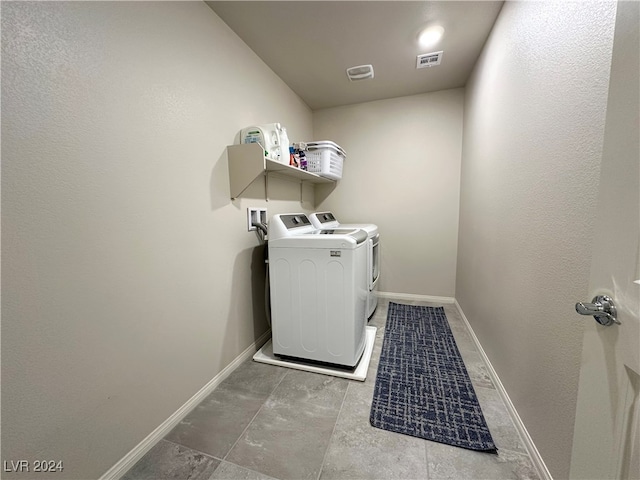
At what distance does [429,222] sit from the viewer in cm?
293

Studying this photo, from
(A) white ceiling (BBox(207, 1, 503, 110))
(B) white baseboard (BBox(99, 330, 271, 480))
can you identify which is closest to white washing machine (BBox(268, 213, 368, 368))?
(B) white baseboard (BBox(99, 330, 271, 480))

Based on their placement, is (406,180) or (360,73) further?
(406,180)

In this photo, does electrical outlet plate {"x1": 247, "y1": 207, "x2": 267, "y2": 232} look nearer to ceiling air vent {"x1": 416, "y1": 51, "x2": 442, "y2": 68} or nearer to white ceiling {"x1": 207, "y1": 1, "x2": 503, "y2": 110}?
white ceiling {"x1": 207, "y1": 1, "x2": 503, "y2": 110}

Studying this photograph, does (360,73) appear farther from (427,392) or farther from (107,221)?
(427,392)

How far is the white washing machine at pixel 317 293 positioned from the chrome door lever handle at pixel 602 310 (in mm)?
1139

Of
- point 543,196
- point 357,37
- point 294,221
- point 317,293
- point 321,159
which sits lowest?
point 317,293

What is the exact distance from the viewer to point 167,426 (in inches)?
51.0

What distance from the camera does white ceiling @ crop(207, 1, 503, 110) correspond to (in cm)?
155

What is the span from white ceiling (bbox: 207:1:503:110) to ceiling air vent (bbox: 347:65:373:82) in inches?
2.1

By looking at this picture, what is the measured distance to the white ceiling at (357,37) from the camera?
60.9 inches

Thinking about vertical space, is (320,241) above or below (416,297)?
above

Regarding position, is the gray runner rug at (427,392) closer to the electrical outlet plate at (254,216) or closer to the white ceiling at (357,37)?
the electrical outlet plate at (254,216)

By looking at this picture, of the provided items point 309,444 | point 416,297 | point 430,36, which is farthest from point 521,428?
point 430,36

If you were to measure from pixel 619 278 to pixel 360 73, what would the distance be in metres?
2.42
